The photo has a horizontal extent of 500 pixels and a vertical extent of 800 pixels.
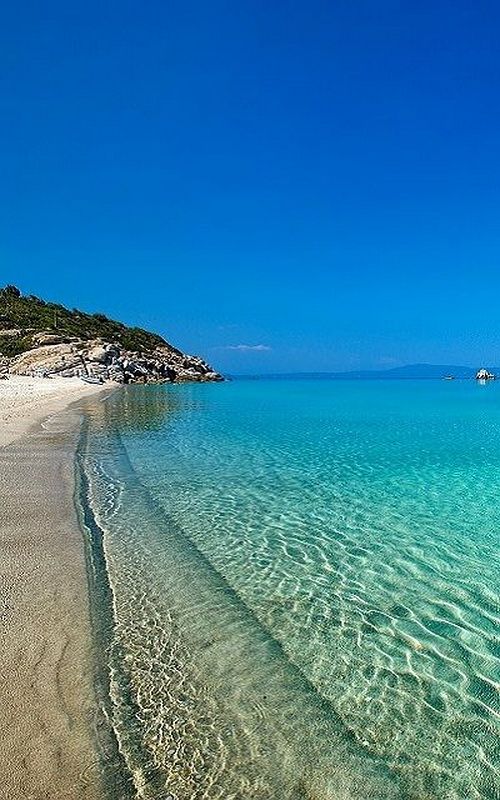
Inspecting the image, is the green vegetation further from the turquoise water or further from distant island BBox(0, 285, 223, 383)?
the turquoise water

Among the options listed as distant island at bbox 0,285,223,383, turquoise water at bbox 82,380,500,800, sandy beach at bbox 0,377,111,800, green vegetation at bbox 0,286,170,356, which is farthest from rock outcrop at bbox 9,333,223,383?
sandy beach at bbox 0,377,111,800

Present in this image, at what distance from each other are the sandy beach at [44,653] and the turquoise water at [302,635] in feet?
1.18

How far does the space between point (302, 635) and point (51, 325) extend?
108730 mm

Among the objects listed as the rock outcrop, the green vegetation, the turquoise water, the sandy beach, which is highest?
the green vegetation

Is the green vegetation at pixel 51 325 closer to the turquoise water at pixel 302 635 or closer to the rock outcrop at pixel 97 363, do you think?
the rock outcrop at pixel 97 363

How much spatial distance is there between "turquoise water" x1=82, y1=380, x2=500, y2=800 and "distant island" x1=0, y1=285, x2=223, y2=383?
67311 mm

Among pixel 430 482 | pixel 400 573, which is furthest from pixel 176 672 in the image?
pixel 430 482

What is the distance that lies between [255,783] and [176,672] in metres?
1.59

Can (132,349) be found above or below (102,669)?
above

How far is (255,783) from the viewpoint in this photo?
3.66 metres

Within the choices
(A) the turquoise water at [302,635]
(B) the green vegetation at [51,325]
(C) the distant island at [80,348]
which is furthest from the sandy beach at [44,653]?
(B) the green vegetation at [51,325]

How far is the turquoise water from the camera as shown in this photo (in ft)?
12.8

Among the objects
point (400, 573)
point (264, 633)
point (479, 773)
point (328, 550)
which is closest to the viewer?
point (479, 773)

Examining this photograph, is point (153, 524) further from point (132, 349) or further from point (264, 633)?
point (132, 349)
